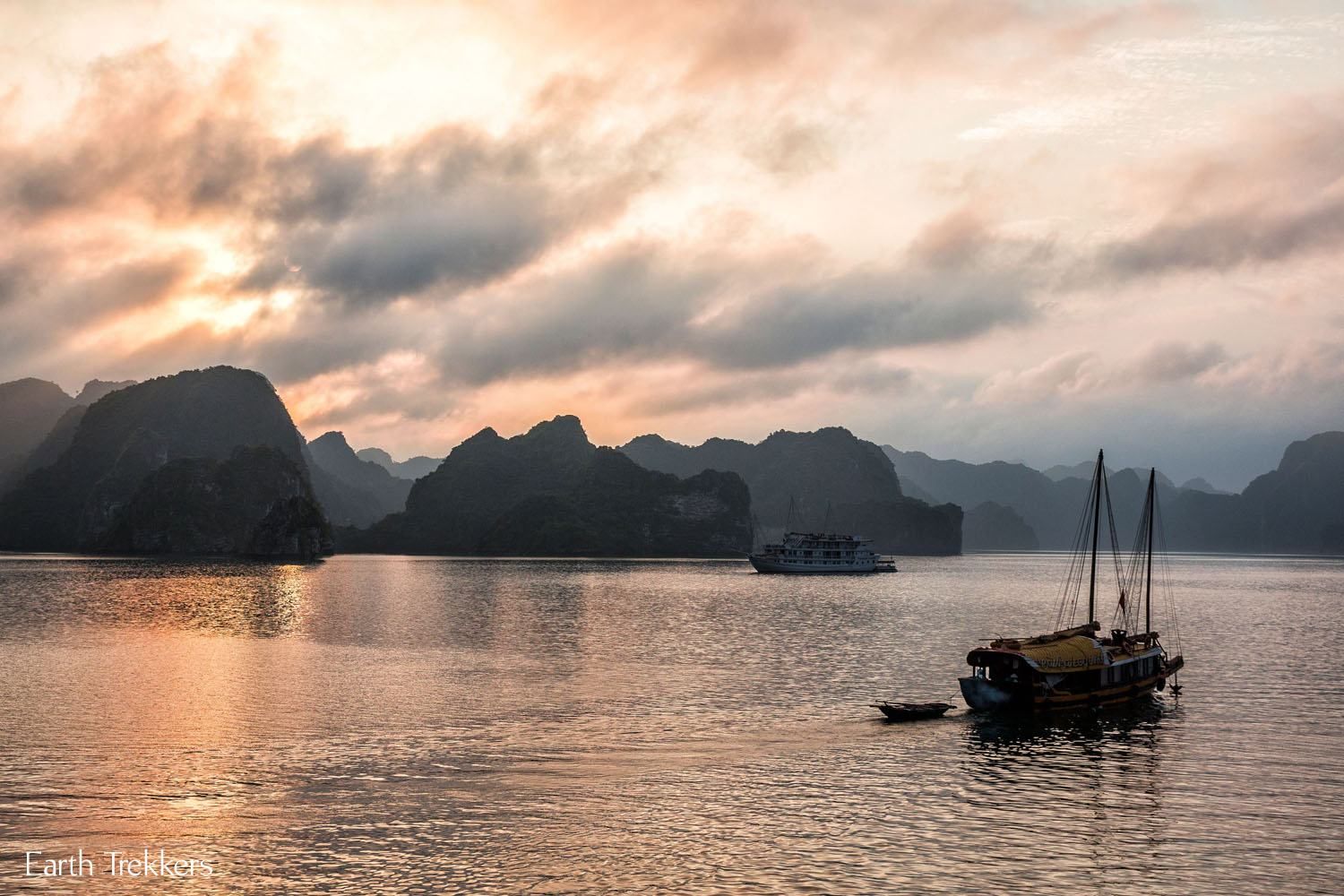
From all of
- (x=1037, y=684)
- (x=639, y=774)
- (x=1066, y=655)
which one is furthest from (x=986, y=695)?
(x=639, y=774)

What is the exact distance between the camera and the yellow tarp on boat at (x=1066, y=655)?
2581 inches

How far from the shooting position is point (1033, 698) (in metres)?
64.6

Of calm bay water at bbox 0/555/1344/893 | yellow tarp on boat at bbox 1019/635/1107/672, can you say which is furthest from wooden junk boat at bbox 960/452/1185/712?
calm bay water at bbox 0/555/1344/893

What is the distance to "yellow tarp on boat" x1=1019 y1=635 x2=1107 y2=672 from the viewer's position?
6556 cm

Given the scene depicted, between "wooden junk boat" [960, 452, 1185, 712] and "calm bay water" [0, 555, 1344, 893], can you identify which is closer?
"calm bay water" [0, 555, 1344, 893]

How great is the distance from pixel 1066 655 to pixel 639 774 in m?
34.0

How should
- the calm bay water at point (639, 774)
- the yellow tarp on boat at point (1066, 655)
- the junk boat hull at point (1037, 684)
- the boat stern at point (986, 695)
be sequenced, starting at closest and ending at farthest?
the calm bay water at point (639, 774), the boat stern at point (986, 695), the junk boat hull at point (1037, 684), the yellow tarp on boat at point (1066, 655)

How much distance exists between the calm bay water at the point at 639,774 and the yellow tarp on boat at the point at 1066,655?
12.4 ft

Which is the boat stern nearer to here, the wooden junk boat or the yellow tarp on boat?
the wooden junk boat

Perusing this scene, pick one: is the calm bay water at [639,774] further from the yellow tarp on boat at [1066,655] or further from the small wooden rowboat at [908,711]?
the yellow tarp on boat at [1066,655]

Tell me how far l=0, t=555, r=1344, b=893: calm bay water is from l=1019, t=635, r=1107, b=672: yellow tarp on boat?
3.77 meters

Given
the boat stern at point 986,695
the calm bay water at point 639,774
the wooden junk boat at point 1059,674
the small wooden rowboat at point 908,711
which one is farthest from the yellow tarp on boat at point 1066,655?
the small wooden rowboat at point 908,711

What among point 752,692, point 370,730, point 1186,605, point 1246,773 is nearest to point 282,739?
point 370,730

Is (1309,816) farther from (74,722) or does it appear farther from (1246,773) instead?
(74,722)
